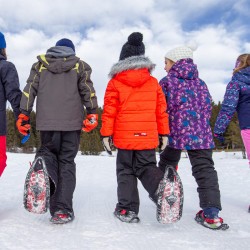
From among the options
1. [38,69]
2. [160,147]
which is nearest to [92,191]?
[160,147]

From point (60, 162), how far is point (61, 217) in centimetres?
58

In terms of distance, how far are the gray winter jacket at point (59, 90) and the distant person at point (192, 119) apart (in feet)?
2.99

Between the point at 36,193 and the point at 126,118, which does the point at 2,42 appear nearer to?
the point at 126,118

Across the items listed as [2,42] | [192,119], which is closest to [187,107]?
[192,119]

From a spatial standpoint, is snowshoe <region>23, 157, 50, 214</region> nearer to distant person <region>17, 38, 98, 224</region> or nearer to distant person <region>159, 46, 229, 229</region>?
distant person <region>17, 38, 98, 224</region>

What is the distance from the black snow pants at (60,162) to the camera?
11.1ft

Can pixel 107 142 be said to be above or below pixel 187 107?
below

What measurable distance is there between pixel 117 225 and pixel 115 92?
1370 mm

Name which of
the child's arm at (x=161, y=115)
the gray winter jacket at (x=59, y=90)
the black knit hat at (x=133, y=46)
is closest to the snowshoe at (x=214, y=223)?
the child's arm at (x=161, y=115)

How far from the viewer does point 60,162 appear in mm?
3555

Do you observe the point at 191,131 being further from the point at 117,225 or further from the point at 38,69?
the point at 38,69

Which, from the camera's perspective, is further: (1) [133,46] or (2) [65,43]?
(1) [133,46]

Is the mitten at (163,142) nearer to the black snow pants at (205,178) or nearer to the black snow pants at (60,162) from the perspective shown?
the black snow pants at (205,178)

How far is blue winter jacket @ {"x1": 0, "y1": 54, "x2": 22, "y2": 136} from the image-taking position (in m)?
3.53
